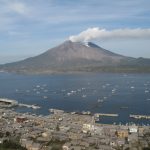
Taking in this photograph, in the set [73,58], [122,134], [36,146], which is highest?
[73,58]

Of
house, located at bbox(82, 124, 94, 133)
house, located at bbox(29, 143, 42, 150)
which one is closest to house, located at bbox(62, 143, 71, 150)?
house, located at bbox(29, 143, 42, 150)

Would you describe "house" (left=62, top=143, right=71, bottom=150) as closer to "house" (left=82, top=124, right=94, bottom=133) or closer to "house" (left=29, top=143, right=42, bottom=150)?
"house" (left=29, top=143, right=42, bottom=150)

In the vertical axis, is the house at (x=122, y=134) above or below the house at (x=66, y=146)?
above

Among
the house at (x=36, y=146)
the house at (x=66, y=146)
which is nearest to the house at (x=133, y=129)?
the house at (x=66, y=146)

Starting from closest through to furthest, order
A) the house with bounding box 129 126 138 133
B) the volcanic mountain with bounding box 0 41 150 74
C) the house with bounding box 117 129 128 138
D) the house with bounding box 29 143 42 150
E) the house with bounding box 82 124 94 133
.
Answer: the house with bounding box 29 143 42 150 < the house with bounding box 117 129 128 138 < the house with bounding box 129 126 138 133 < the house with bounding box 82 124 94 133 < the volcanic mountain with bounding box 0 41 150 74

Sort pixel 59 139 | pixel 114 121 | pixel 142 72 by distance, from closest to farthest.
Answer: pixel 59 139 → pixel 114 121 → pixel 142 72

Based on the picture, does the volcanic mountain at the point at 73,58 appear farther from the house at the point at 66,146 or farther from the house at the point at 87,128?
the house at the point at 66,146

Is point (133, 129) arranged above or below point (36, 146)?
above

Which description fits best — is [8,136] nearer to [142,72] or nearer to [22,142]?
[22,142]

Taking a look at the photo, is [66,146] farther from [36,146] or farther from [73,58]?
[73,58]

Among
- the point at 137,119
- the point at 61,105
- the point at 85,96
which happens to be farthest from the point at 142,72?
the point at 137,119

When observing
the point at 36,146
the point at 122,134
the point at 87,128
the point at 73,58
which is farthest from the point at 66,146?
the point at 73,58
